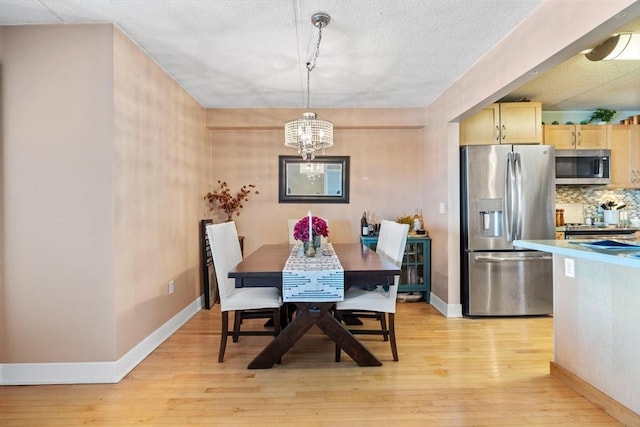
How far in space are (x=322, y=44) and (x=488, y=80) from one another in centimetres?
134

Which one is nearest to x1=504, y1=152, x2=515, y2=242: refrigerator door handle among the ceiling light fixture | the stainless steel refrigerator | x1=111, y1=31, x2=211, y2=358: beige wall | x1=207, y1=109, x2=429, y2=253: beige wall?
the stainless steel refrigerator

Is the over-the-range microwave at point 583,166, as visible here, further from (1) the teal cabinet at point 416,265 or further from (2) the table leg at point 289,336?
(2) the table leg at point 289,336

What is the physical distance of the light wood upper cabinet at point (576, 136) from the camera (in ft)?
12.7

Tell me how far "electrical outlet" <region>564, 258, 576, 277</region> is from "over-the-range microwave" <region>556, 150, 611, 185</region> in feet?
7.02

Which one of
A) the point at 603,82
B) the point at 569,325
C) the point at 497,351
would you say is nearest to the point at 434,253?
the point at 497,351

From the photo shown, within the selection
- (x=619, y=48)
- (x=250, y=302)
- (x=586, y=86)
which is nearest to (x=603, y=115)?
(x=586, y=86)

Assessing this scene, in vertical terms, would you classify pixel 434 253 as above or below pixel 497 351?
above

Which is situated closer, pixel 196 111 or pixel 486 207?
pixel 486 207

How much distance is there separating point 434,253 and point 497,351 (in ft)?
4.50

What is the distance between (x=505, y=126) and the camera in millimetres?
3576

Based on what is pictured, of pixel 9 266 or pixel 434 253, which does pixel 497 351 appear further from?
pixel 9 266

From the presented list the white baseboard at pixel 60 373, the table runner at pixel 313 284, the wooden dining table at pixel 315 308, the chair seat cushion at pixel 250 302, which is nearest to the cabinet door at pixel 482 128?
the wooden dining table at pixel 315 308

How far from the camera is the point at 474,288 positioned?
3.40 m

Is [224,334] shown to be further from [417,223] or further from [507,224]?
[507,224]
